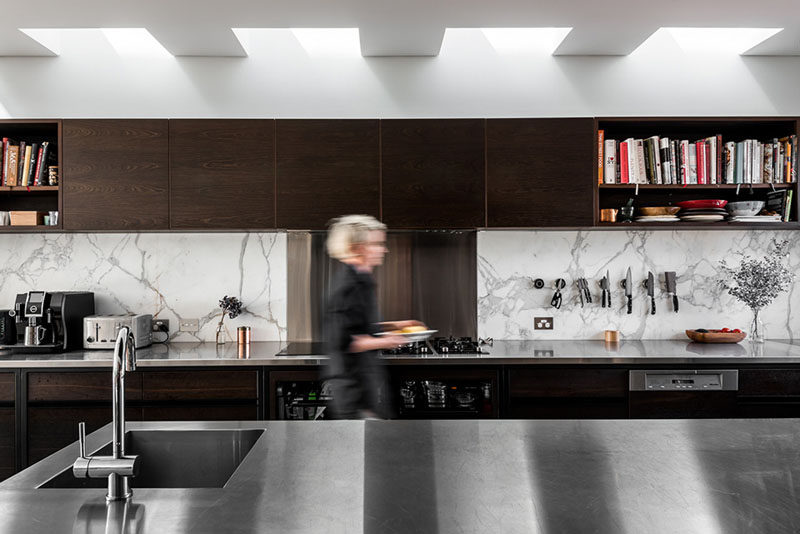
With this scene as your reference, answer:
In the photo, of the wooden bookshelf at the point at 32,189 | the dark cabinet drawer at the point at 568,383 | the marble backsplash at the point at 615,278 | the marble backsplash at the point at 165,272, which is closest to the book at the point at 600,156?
the marble backsplash at the point at 615,278

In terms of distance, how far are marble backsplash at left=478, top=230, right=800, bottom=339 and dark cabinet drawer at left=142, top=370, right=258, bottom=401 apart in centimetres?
161

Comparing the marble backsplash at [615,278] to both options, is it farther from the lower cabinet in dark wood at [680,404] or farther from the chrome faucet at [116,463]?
the chrome faucet at [116,463]

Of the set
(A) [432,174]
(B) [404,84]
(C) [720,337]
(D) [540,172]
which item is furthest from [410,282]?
(C) [720,337]

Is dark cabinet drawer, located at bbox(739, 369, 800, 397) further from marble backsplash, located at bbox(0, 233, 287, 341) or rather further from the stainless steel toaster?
the stainless steel toaster

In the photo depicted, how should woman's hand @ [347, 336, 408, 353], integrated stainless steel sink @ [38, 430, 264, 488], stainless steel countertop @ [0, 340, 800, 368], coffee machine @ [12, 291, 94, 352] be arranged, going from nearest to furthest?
integrated stainless steel sink @ [38, 430, 264, 488] < woman's hand @ [347, 336, 408, 353] < stainless steel countertop @ [0, 340, 800, 368] < coffee machine @ [12, 291, 94, 352]

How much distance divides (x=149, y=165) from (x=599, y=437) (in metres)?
3.06

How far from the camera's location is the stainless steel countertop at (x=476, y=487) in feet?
3.63

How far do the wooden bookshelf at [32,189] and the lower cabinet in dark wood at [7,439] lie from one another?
1.11 metres

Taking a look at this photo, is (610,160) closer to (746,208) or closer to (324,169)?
(746,208)

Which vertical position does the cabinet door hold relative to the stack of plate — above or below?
below

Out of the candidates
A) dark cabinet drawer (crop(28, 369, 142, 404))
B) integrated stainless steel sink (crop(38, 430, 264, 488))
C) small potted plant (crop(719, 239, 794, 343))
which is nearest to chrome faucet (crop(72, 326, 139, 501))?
integrated stainless steel sink (crop(38, 430, 264, 488))

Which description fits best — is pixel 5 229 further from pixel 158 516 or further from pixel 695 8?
pixel 695 8

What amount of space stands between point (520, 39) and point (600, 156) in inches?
39.0

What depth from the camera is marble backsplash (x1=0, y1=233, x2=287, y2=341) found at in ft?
12.8
